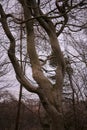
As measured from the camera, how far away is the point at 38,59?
9477 mm

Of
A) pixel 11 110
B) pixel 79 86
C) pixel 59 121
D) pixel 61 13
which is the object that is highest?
pixel 61 13

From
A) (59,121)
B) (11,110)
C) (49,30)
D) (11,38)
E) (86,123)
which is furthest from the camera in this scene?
(11,110)

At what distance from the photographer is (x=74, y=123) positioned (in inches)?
886

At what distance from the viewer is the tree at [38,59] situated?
8461 mm

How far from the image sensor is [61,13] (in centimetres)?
935

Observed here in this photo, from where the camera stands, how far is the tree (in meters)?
8.46

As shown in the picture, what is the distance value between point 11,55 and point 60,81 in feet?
5.34

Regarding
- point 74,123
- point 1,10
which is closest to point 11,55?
point 1,10

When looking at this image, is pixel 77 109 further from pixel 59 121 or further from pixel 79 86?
pixel 59 121

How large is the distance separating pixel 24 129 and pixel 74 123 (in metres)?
16.4

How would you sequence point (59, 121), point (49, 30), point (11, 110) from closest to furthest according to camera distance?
point (59, 121), point (49, 30), point (11, 110)

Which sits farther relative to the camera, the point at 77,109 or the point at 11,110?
the point at 11,110

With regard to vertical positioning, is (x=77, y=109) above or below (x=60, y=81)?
below

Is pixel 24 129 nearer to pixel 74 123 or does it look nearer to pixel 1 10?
pixel 74 123
